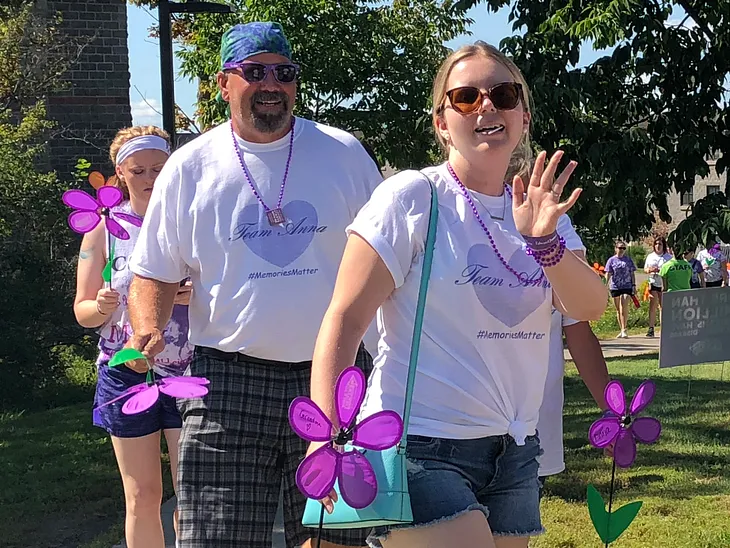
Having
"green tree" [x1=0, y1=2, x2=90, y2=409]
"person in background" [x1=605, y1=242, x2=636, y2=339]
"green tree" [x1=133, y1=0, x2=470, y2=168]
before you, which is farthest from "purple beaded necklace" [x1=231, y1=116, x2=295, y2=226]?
"person in background" [x1=605, y1=242, x2=636, y2=339]

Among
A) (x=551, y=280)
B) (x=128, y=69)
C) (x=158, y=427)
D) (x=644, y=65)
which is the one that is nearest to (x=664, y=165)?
(x=644, y=65)

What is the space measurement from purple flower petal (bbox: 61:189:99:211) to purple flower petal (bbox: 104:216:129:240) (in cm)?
10

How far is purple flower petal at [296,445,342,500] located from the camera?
6.53 ft

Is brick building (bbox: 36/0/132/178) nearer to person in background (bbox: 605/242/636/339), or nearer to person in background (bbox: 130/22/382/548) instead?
person in background (bbox: 605/242/636/339)

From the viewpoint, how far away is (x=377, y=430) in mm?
2047

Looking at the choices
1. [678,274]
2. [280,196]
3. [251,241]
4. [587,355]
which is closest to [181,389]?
[251,241]

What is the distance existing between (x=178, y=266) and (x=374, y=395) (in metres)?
0.96

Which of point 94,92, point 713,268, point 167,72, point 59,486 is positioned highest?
point 94,92

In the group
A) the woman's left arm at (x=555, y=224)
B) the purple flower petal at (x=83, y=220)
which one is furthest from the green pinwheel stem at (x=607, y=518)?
the purple flower petal at (x=83, y=220)

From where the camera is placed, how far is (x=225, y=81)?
3.13 m

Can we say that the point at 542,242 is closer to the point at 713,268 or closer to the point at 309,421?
the point at 309,421

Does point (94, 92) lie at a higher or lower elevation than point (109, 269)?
higher

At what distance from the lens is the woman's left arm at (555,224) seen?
221 cm

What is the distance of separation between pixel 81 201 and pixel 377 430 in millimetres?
2325
